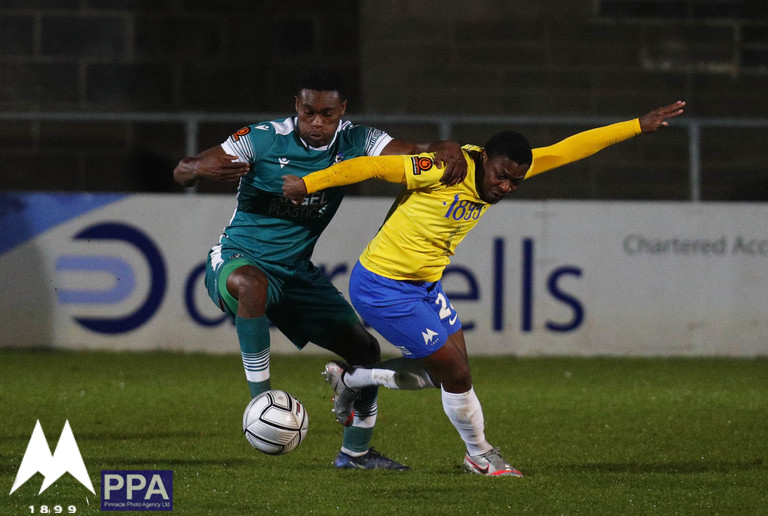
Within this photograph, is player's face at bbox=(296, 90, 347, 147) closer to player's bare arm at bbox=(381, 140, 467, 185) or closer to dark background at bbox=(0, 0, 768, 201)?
player's bare arm at bbox=(381, 140, 467, 185)

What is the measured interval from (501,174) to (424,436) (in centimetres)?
197

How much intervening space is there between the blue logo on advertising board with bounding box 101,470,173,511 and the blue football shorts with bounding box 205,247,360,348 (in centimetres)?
113

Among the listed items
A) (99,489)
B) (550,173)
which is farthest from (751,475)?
(550,173)

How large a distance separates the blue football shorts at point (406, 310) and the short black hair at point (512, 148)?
726 millimetres

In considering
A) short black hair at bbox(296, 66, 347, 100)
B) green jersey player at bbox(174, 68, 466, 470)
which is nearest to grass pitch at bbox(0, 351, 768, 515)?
green jersey player at bbox(174, 68, 466, 470)

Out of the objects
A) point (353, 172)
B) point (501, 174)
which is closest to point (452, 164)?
point (501, 174)

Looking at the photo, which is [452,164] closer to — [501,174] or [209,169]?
[501,174]

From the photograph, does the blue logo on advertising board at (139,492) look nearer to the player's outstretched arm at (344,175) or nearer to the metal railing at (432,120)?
the player's outstretched arm at (344,175)

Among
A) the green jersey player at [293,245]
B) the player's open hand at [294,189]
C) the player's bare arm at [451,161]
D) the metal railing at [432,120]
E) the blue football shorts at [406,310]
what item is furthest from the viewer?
the metal railing at [432,120]

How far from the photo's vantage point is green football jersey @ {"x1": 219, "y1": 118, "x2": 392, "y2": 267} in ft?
20.3

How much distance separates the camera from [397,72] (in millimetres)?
13062

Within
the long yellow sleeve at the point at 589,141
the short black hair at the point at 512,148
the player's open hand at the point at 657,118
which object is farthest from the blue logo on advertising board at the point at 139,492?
the player's open hand at the point at 657,118

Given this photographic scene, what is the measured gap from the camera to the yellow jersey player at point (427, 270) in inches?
228

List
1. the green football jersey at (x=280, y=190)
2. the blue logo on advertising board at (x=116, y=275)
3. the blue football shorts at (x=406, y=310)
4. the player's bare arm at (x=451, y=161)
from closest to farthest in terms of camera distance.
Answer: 1. the player's bare arm at (x=451, y=161)
2. the blue football shorts at (x=406, y=310)
3. the green football jersey at (x=280, y=190)
4. the blue logo on advertising board at (x=116, y=275)
